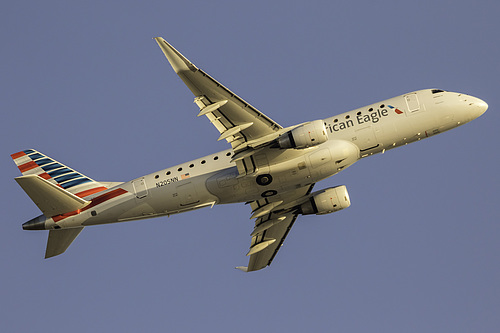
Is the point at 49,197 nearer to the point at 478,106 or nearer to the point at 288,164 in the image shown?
the point at 288,164

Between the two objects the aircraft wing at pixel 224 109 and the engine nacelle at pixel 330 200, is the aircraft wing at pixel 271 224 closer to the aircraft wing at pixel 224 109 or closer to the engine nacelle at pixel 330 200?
the engine nacelle at pixel 330 200

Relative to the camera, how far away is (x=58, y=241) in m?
52.3

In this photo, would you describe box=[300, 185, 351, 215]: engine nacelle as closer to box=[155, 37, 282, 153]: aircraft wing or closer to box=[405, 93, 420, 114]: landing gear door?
box=[405, 93, 420, 114]: landing gear door

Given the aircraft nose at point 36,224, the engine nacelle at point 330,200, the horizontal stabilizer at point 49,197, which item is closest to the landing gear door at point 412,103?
the engine nacelle at point 330,200

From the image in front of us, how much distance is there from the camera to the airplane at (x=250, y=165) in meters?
46.6

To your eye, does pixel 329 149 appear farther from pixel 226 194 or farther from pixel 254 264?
pixel 254 264

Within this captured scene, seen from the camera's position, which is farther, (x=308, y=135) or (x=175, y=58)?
(x=308, y=135)

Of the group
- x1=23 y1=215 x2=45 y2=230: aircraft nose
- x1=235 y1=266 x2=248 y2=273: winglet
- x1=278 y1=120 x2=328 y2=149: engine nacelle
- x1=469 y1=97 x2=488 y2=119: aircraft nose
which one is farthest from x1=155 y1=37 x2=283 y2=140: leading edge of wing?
x1=23 y1=215 x2=45 y2=230: aircraft nose

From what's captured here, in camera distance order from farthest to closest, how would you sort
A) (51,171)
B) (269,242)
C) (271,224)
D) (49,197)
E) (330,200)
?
(269,242)
(271,224)
(51,171)
(330,200)
(49,197)

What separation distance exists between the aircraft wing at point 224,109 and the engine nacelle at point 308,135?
1600 millimetres

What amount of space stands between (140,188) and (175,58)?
12.3m

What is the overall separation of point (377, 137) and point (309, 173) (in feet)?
18.6

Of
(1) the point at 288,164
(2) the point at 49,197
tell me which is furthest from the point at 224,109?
(2) the point at 49,197

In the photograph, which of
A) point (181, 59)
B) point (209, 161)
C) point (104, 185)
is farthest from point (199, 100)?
point (104, 185)
